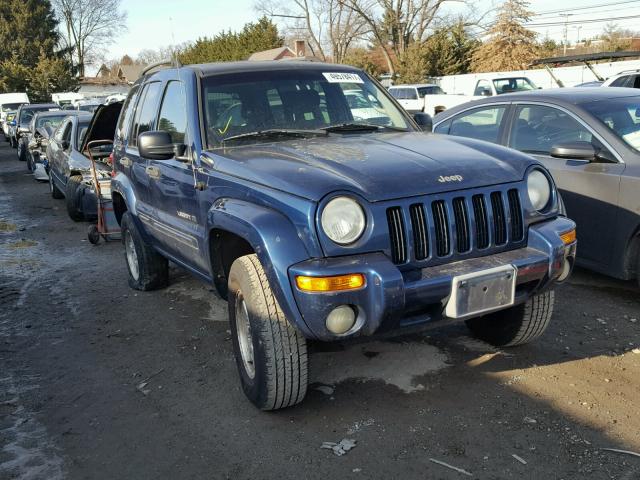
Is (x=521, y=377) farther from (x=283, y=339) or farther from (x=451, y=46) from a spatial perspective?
(x=451, y=46)

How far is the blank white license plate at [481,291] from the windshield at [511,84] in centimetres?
1926

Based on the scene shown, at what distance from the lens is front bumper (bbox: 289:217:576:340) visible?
2.88 meters

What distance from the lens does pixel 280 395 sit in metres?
3.35

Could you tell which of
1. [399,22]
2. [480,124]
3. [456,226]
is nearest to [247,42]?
[399,22]

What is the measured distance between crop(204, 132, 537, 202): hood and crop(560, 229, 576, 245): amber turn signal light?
15.5 inches

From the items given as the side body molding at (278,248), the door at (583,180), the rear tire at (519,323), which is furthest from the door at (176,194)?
the door at (583,180)

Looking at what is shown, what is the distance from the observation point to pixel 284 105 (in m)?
4.26

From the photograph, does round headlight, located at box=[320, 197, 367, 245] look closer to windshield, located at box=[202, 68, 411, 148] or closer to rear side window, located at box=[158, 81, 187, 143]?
windshield, located at box=[202, 68, 411, 148]

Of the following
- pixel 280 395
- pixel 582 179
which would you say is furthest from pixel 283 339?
pixel 582 179

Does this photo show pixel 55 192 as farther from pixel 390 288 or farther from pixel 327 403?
pixel 390 288

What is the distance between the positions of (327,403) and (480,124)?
3.79 metres

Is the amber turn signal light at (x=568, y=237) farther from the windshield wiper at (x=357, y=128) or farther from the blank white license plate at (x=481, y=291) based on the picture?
the windshield wiper at (x=357, y=128)

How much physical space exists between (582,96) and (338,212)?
3524mm

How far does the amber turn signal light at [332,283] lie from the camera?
2.86 metres
